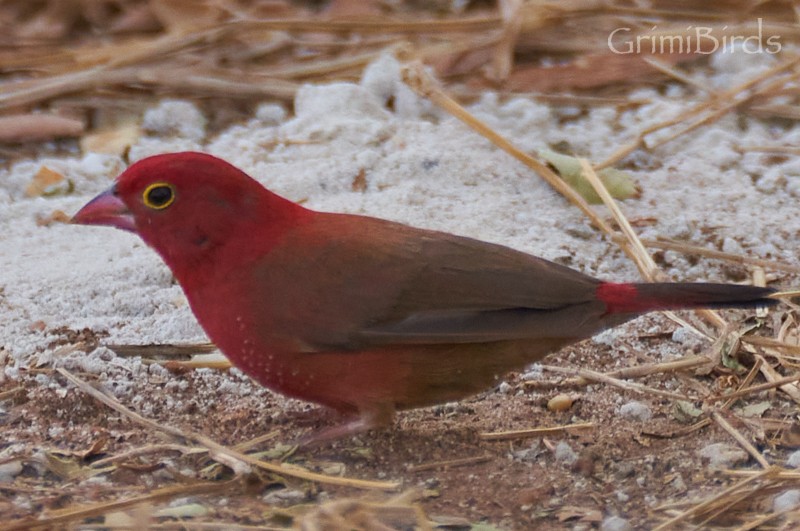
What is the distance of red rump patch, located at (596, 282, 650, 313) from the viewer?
3.39 metres

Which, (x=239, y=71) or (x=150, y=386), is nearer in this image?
(x=150, y=386)

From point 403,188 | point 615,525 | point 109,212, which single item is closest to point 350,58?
point 403,188

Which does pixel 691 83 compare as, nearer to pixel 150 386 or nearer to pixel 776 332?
pixel 776 332

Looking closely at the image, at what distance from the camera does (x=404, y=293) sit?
11.1ft

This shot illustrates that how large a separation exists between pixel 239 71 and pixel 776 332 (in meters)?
2.73

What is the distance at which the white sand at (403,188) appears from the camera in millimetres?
4172

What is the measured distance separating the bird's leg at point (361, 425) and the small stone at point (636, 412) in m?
0.70

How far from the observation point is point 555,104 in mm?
5488

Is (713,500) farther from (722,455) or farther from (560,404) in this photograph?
(560,404)

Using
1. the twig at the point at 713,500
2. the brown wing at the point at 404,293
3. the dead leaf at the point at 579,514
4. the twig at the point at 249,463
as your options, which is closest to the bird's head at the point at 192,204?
the brown wing at the point at 404,293

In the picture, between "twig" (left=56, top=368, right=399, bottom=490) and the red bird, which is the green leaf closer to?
the red bird

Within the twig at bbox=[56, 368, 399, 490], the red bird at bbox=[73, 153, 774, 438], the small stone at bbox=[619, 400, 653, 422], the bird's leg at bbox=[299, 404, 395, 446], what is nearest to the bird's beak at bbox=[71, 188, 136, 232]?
the red bird at bbox=[73, 153, 774, 438]

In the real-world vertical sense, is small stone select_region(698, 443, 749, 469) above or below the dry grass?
below

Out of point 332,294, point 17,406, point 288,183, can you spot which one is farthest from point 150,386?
point 288,183
